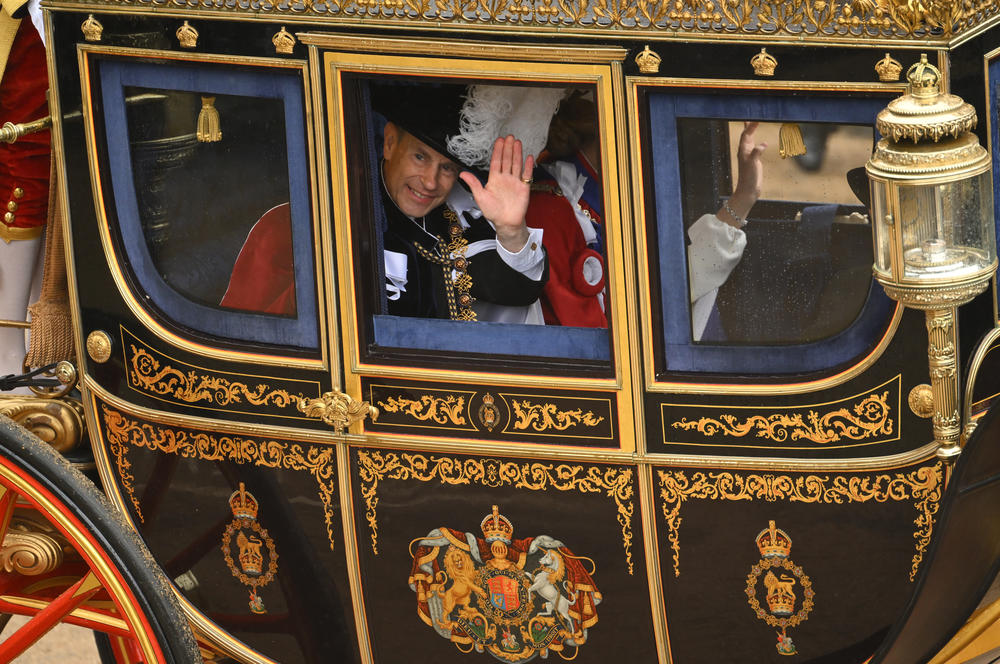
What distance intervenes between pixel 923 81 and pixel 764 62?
1.00ft

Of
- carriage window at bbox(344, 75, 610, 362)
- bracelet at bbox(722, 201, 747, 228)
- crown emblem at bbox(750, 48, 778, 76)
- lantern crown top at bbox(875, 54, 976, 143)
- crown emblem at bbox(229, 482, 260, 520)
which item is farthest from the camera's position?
crown emblem at bbox(229, 482, 260, 520)

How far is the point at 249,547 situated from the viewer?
336 centimetres

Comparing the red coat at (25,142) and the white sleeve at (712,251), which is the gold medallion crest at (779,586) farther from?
the red coat at (25,142)

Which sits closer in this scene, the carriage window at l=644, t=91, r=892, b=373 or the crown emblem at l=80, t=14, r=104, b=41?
the carriage window at l=644, t=91, r=892, b=373

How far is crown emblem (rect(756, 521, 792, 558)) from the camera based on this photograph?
9.78 ft

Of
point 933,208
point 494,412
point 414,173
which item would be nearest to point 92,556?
point 494,412

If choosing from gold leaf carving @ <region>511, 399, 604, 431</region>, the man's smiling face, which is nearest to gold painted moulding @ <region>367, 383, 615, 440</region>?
gold leaf carving @ <region>511, 399, 604, 431</region>

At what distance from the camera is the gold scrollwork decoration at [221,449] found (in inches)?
128

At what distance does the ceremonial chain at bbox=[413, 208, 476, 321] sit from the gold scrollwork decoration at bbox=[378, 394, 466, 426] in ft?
0.52

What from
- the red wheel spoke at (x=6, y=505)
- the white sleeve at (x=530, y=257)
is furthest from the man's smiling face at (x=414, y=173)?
the red wheel spoke at (x=6, y=505)

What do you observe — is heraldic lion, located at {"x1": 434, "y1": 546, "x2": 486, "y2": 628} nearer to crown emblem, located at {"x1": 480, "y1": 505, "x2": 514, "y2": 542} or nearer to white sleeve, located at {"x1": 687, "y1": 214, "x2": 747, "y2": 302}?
crown emblem, located at {"x1": 480, "y1": 505, "x2": 514, "y2": 542}

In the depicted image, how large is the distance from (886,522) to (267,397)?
1211 mm

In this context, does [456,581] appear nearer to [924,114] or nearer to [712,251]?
[712,251]

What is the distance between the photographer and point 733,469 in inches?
117
